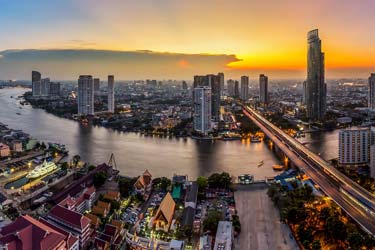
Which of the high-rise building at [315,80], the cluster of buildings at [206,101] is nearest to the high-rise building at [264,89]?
the high-rise building at [315,80]

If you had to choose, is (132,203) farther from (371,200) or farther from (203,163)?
(371,200)

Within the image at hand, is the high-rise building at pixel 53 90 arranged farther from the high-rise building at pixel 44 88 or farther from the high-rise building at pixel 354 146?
the high-rise building at pixel 354 146

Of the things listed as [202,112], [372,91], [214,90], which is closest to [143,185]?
[202,112]

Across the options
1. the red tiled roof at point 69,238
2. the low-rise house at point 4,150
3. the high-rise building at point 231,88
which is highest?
the high-rise building at point 231,88

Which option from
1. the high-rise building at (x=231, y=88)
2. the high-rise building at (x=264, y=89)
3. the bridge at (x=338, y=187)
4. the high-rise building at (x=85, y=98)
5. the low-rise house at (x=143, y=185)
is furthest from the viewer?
the high-rise building at (x=231, y=88)

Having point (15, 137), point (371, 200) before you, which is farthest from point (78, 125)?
point (371, 200)

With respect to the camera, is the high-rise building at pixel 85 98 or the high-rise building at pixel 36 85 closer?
the high-rise building at pixel 85 98
